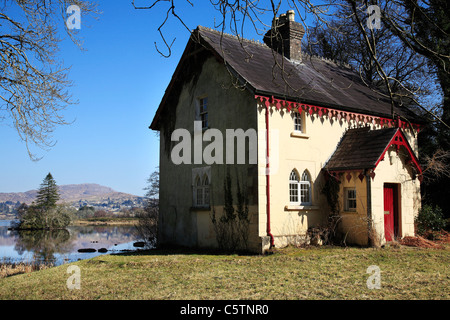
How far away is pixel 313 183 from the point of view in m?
15.8

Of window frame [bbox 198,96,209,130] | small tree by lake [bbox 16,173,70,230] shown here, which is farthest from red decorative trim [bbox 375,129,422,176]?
small tree by lake [bbox 16,173,70,230]

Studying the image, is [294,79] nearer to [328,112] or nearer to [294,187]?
[328,112]

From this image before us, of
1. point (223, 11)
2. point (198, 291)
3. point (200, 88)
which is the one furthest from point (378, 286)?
point (200, 88)

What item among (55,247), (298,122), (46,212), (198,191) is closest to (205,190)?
(198,191)

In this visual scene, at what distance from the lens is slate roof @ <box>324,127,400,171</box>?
589 inches

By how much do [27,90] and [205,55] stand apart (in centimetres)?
806

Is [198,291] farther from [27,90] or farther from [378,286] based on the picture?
[27,90]

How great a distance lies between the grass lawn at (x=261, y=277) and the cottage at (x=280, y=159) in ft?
5.12

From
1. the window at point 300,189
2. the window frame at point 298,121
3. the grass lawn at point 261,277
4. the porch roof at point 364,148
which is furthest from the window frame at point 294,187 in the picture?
the grass lawn at point 261,277

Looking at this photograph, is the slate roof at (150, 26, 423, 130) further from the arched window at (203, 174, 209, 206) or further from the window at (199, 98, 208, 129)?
the arched window at (203, 174, 209, 206)

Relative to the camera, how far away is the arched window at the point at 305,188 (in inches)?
615

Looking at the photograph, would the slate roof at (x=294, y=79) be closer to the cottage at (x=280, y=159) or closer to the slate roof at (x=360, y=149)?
the cottage at (x=280, y=159)

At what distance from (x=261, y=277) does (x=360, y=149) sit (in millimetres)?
8025

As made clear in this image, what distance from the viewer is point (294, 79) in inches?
666
